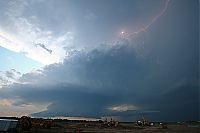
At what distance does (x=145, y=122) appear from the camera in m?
158

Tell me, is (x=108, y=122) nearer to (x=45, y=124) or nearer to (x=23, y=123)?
(x=45, y=124)

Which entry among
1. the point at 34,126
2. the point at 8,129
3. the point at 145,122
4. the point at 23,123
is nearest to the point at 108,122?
the point at 145,122

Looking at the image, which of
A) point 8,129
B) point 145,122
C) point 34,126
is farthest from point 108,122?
point 8,129

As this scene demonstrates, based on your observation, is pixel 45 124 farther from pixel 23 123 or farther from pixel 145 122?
pixel 145 122

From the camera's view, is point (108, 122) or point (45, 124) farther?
point (108, 122)

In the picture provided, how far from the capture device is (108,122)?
135625 millimetres

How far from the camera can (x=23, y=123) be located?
8800cm

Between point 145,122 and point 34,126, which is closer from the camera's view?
point 34,126

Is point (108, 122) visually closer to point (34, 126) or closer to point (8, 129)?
point (34, 126)

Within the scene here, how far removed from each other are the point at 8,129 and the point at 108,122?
226 ft

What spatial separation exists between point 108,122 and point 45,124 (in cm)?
3921

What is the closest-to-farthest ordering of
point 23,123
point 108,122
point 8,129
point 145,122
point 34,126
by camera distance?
point 8,129
point 23,123
point 34,126
point 108,122
point 145,122

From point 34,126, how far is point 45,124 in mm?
5257

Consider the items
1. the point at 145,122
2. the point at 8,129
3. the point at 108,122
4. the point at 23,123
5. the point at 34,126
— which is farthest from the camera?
the point at 145,122
